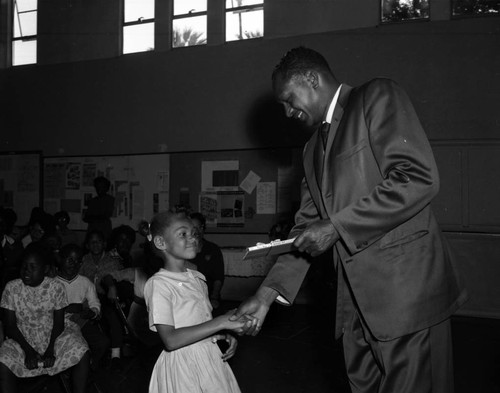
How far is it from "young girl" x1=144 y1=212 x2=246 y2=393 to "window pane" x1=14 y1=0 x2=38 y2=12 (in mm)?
8770

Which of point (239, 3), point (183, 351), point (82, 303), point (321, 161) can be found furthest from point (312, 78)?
point (239, 3)

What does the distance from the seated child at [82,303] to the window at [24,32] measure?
642cm

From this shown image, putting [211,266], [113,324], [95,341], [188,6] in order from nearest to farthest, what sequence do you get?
1. [95,341]
2. [113,324]
3. [211,266]
4. [188,6]

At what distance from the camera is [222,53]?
820cm

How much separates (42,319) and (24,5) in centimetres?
810

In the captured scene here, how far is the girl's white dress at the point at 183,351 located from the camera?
2.35m

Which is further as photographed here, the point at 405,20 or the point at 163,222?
the point at 405,20

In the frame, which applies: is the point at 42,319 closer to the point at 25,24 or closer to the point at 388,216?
the point at 388,216

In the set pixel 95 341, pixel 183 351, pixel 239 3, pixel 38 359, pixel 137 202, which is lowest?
pixel 95 341

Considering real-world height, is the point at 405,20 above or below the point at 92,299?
above

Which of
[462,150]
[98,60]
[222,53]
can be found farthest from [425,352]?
[98,60]

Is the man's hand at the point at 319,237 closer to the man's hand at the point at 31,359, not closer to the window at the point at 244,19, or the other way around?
the man's hand at the point at 31,359

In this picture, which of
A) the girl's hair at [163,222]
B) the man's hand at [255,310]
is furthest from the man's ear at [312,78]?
the girl's hair at [163,222]

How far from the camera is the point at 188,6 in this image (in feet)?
28.2
